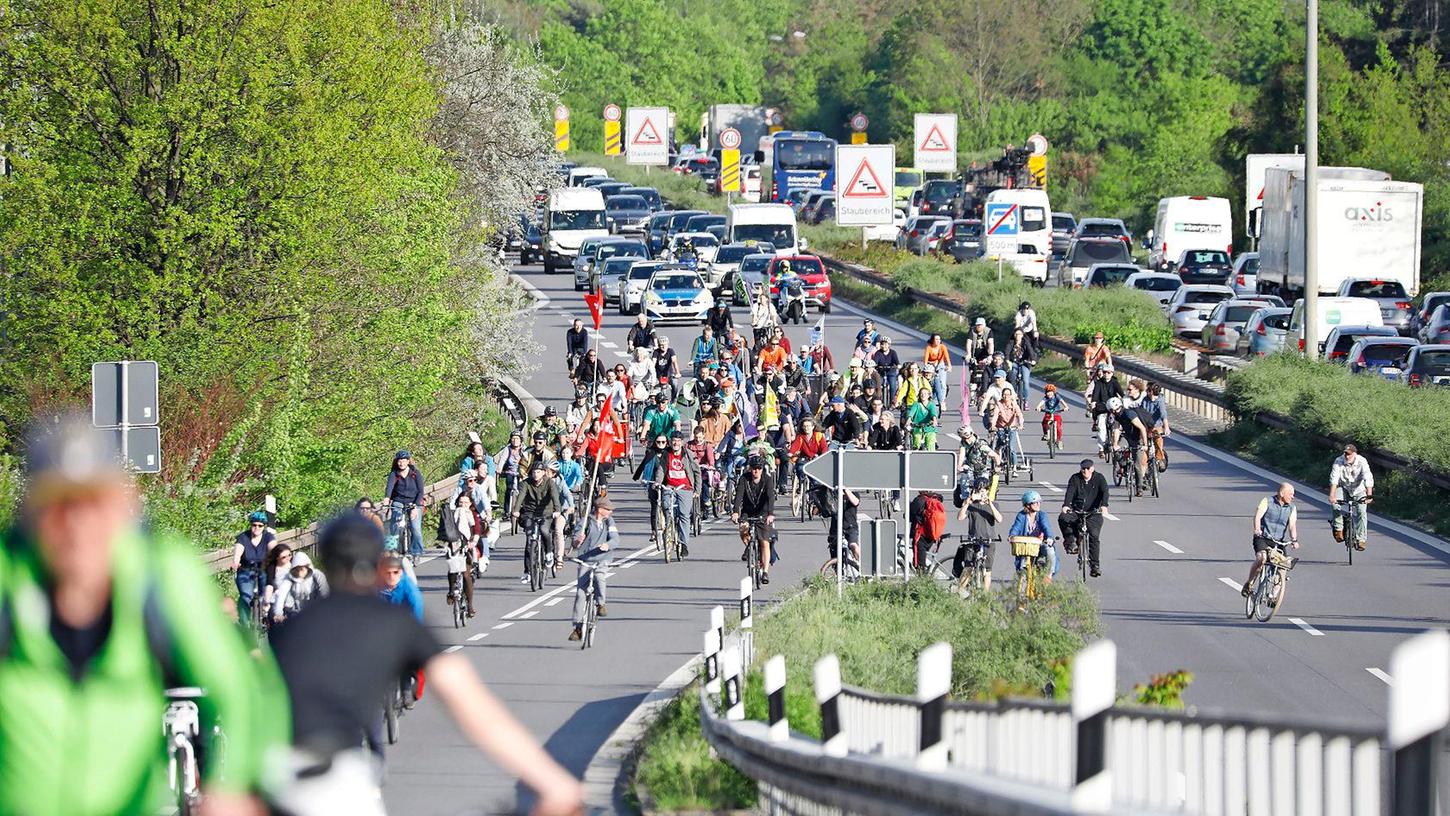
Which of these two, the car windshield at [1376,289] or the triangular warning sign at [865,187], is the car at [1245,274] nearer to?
the car windshield at [1376,289]

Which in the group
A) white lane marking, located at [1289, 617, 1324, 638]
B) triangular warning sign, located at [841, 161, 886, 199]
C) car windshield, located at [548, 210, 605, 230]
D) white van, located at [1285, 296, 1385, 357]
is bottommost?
white lane marking, located at [1289, 617, 1324, 638]

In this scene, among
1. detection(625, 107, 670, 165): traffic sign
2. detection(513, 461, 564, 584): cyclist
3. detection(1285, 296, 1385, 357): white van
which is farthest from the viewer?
detection(625, 107, 670, 165): traffic sign

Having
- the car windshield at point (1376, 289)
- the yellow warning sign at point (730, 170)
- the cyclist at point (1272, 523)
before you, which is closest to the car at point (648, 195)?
the yellow warning sign at point (730, 170)

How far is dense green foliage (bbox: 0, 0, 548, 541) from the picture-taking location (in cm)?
3009

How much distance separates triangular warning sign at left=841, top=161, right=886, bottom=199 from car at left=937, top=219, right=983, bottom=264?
5.79 metres

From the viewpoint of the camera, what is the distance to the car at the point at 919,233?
232ft

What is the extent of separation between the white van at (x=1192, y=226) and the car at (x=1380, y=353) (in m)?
25.1

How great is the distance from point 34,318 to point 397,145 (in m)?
6.03

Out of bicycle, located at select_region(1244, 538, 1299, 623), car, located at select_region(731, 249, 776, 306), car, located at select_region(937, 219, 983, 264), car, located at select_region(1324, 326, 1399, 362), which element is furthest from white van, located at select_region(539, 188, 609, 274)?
bicycle, located at select_region(1244, 538, 1299, 623)

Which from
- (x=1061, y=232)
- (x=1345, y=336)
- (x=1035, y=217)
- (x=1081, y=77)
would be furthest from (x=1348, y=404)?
(x=1081, y=77)

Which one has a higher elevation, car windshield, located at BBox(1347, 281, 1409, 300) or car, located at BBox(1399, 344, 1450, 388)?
car windshield, located at BBox(1347, 281, 1409, 300)

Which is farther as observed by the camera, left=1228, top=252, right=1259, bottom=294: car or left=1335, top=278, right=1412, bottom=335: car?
left=1228, top=252, right=1259, bottom=294: car

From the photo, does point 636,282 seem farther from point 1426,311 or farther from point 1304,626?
point 1304,626

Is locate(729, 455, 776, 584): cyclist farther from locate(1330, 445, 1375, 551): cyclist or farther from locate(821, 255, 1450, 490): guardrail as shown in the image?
locate(821, 255, 1450, 490): guardrail
